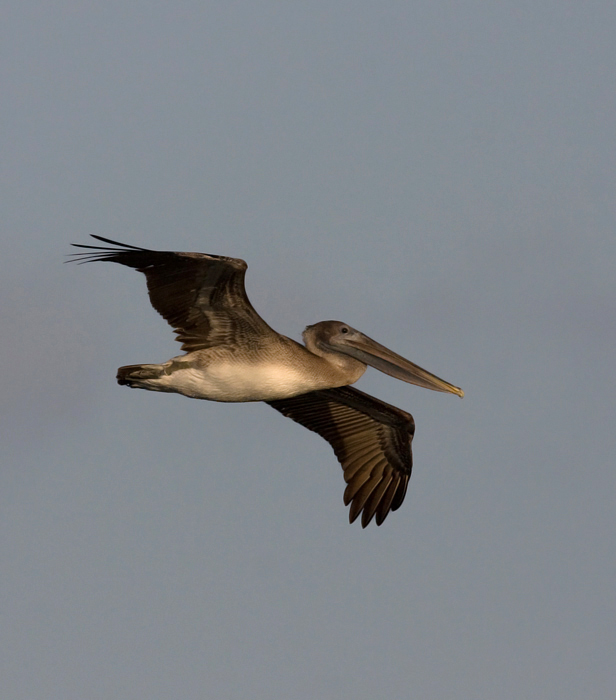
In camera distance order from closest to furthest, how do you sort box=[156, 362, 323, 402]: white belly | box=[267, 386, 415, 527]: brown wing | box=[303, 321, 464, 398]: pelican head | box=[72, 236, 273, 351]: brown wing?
box=[72, 236, 273, 351]: brown wing → box=[156, 362, 323, 402]: white belly → box=[303, 321, 464, 398]: pelican head → box=[267, 386, 415, 527]: brown wing

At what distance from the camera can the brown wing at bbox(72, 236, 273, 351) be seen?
12.3m

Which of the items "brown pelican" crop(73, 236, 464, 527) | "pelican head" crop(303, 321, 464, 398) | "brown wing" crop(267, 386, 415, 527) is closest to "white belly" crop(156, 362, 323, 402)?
"brown pelican" crop(73, 236, 464, 527)

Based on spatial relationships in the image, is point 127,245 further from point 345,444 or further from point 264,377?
point 345,444

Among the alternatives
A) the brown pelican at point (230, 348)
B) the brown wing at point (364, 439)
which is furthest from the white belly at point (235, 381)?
the brown wing at point (364, 439)

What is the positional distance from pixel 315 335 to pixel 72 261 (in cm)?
329

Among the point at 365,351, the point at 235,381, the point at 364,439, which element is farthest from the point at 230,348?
the point at 364,439

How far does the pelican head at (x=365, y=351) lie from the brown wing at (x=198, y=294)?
3.74ft

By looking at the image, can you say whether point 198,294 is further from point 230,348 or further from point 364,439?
point 364,439

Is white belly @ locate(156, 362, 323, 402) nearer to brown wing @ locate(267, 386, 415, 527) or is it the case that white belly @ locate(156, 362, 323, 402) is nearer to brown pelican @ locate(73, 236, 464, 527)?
brown pelican @ locate(73, 236, 464, 527)

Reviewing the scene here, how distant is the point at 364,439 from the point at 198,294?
411 centimetres

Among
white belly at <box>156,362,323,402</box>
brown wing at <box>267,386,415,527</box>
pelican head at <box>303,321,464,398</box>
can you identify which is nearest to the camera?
white belly at <box>156,362,323,402</box>

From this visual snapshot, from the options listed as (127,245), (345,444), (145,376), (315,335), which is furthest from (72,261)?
(345,444)

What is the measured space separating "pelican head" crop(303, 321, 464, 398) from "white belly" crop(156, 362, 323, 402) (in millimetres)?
738

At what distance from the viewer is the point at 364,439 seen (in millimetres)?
16203
